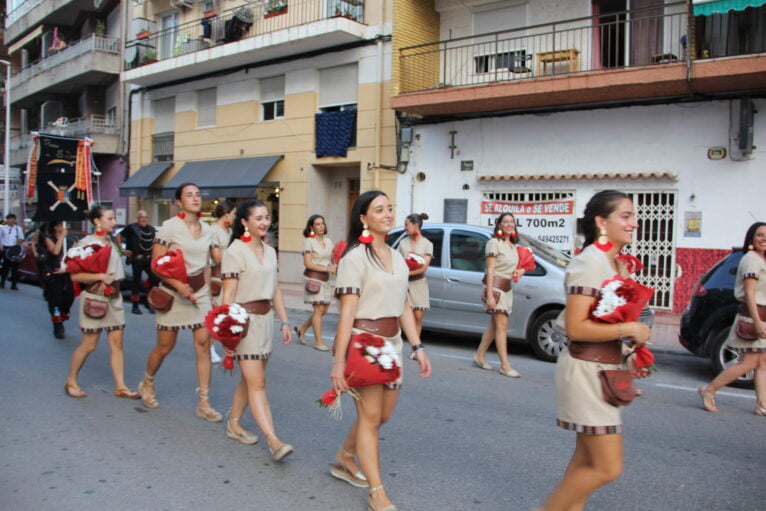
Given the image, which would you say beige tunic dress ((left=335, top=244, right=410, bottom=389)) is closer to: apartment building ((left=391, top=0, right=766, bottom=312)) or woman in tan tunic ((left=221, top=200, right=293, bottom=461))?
woman in tan tunic ((left=221, top=200, right=293, bottom=461))

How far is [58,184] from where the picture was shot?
34.4 ft

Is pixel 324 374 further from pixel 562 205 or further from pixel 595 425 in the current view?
pixel 562 205

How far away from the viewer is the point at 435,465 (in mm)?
4578

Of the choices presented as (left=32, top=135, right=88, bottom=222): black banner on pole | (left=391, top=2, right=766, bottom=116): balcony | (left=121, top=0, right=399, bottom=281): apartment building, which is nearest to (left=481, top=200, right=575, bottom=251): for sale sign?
(left=391, top=2, right=766, bottom=116): balcony

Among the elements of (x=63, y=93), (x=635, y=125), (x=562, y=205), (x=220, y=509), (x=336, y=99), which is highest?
(x=63, y=93)

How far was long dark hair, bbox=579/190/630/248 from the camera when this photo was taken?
3.19 m

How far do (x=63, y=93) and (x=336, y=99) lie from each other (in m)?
16.9

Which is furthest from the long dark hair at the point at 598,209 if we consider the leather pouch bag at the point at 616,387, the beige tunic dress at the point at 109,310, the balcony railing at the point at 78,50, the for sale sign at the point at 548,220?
the balcony railing at the point at 78,50

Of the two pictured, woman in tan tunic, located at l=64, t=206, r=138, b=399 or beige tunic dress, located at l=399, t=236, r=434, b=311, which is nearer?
woman in tan tunic, located at l=64, t=206, r=138, b=399

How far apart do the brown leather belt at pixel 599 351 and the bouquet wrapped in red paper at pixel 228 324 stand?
7.63 feet

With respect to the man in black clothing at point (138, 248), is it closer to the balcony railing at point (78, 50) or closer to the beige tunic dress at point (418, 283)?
the beige tunic dress at point (418, 283)

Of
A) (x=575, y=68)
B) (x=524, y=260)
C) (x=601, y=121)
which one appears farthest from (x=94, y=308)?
(x=575, y=68)

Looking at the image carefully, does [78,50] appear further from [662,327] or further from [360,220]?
[360,220]

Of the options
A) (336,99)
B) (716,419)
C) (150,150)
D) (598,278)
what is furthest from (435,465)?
(150,150)
